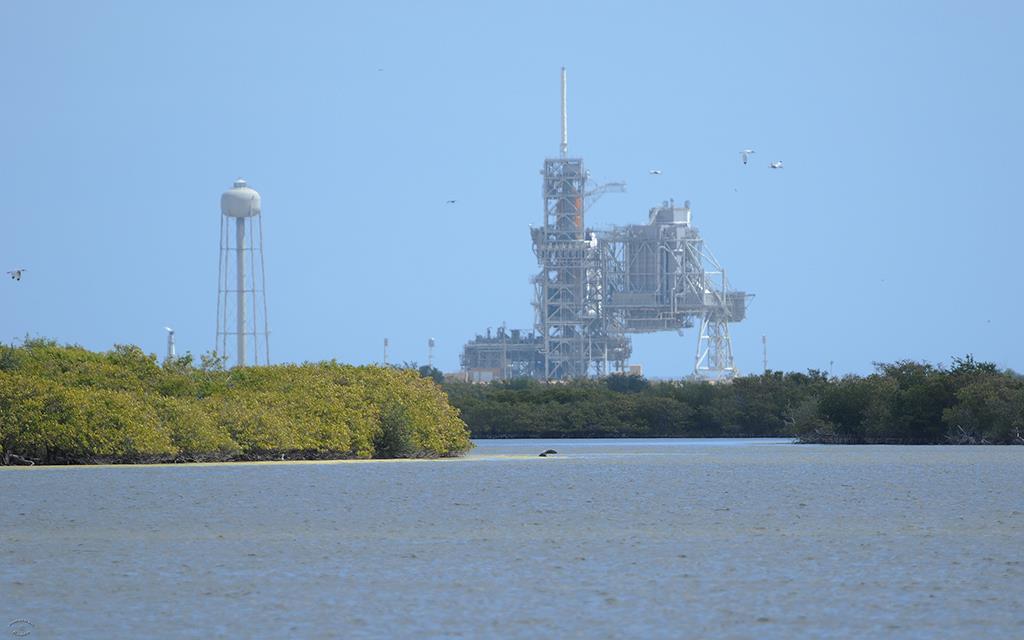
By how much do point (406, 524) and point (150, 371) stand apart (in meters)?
27.2

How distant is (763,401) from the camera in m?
106

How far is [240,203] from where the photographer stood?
10512 cm

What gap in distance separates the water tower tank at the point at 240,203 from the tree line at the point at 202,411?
138 ft

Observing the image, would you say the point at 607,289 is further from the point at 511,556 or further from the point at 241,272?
the point at 511,556

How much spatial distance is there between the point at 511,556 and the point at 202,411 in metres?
28.2

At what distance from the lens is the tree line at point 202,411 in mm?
50469

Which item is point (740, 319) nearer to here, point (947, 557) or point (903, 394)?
→ point (903, 394)

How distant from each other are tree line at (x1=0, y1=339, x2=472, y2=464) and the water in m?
1.91

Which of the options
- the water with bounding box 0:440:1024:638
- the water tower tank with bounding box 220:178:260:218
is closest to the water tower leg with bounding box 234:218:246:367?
the water tower tank with bounding box 220:178:260:218

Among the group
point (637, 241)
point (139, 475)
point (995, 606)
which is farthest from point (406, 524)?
point (637, 241)

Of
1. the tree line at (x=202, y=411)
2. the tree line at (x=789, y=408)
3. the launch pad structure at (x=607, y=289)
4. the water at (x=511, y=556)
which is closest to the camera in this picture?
the water at (x=511, y=556)

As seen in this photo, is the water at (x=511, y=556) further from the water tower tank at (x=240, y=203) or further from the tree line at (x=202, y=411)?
the water tower tank at (x=240, y=203)

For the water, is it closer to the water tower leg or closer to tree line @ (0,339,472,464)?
tree line @ (0,339,472,464)

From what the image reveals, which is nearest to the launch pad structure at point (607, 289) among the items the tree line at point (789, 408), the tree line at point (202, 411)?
the tree line at point (789, 408)
